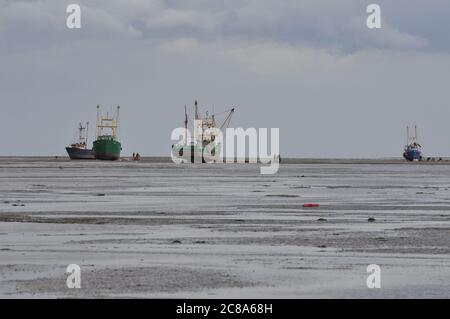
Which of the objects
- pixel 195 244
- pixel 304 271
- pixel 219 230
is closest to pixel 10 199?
pixel 219 230

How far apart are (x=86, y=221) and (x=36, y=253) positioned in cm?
1019

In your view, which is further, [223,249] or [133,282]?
[223,249]

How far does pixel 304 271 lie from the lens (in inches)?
979

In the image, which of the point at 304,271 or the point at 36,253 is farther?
the point at 36,253

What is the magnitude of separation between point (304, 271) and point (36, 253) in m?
6.49

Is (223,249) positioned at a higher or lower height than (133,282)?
higher

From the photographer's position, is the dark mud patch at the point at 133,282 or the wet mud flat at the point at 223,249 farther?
the wet mud flat at the point at 223,249

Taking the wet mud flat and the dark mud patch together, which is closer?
the dark mud patch

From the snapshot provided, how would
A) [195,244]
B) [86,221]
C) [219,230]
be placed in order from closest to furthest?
[195,244], [219,230], [86,221]
